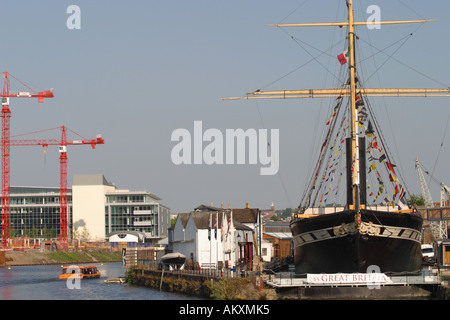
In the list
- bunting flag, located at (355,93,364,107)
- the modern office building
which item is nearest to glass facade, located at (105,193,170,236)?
the modern office building

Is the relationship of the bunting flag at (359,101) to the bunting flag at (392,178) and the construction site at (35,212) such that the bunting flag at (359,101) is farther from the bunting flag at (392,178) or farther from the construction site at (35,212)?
the construction site at (35,212)

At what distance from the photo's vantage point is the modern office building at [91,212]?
610ft

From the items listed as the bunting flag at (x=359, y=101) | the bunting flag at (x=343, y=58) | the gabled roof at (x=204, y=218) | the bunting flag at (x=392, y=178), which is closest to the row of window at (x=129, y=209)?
the gabled roof at (x=204, y=218)

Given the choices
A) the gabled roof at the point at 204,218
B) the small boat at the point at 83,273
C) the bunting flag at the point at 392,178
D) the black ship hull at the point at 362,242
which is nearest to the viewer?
the black ship hull at the point at 362,242

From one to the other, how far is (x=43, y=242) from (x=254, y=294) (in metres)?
122

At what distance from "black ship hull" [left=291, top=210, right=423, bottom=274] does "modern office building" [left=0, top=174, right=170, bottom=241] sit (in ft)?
441

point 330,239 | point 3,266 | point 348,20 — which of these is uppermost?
point 348,20

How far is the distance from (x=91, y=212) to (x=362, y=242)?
14460 centimetres

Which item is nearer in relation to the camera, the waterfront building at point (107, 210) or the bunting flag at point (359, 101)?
the bunting flag at point (359, 101)

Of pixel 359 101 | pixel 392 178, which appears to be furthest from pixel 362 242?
pixel 359 101

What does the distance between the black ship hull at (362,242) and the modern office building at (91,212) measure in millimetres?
134349
